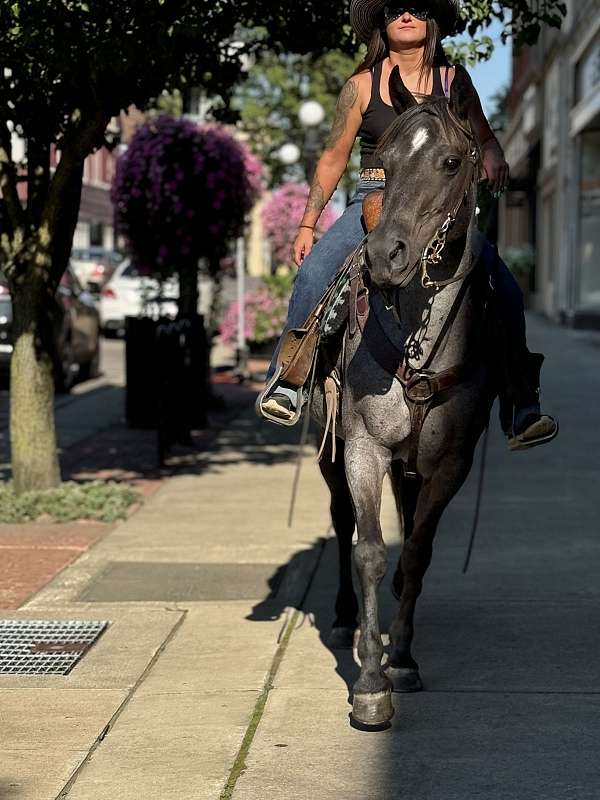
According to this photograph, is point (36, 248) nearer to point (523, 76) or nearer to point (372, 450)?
point (372, 450)

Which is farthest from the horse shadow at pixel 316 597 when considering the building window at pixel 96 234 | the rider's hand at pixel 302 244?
the building window at pixel 96 234

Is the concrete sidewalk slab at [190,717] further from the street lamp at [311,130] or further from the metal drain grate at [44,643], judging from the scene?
the street lamp at [311,130]

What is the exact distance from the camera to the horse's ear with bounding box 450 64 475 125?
534 centimetres

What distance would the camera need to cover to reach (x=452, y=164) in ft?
17.1

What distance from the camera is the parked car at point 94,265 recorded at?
3658 centimetres

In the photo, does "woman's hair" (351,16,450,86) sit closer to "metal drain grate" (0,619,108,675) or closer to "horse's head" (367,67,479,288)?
"horse's head" (367,67,479,288)

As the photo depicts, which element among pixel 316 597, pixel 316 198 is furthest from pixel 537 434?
pixel 316 597

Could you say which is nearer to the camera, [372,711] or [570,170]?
[372,711]

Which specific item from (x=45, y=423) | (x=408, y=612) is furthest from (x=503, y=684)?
(x=45, y=423)

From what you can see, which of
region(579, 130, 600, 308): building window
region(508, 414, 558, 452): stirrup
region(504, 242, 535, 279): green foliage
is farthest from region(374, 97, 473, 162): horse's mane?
region(504, 242, 535, 279): green foliage

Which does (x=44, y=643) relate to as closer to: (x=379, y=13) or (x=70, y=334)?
(x=379, y=13)

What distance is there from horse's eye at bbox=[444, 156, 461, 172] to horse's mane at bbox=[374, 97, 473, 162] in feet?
0.21

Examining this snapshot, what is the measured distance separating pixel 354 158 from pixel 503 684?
33634mm

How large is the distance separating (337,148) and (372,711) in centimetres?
227
